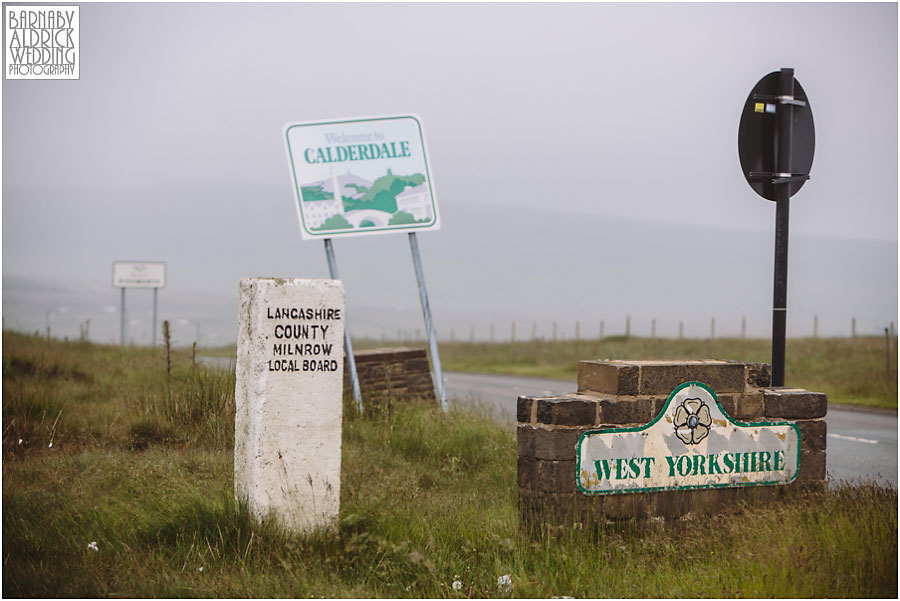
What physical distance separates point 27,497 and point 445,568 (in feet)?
10.6

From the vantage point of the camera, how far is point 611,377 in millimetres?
6062

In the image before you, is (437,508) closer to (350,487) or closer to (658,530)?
(350,487)

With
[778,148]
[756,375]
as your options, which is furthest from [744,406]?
[778,148]

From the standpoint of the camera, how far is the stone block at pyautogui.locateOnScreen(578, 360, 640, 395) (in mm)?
6004

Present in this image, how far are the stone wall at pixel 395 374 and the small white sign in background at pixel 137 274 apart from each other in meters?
31.2

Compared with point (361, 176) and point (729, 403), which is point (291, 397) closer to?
point (729, 403)

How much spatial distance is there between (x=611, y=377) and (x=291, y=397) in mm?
2115

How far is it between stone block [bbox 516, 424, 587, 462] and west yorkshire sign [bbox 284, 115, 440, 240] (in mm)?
6494

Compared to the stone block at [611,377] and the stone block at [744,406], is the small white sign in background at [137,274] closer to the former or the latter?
the stone block at [611,377]

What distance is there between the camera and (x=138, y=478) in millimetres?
6930

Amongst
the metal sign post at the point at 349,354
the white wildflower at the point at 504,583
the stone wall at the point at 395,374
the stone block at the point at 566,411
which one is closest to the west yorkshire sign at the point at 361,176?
the metal sign post at the point at 349,354

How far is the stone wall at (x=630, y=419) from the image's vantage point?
19.0 ft

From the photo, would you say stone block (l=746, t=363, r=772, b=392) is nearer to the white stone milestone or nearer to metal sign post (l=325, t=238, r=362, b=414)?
the white stone milestone

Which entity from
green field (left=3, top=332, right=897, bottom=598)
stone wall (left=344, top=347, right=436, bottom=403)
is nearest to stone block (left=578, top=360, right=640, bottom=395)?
green field (left=3, top=332, right=897, bottom=598)
